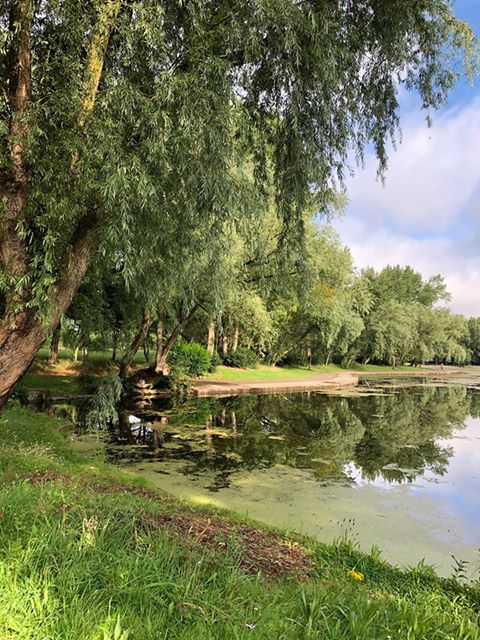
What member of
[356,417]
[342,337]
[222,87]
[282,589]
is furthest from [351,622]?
[342,337]

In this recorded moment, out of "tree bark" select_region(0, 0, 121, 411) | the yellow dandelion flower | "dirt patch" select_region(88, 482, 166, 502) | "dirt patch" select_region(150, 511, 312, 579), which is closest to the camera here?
"dirt patch" select_region(150, 511, 312, 579)

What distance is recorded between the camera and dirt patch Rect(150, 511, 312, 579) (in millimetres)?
3443

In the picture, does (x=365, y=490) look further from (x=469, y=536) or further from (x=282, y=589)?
(x=282, y=589)

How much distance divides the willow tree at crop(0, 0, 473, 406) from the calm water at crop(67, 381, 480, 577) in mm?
4082

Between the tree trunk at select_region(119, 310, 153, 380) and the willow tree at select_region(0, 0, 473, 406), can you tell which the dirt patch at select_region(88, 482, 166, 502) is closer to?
the willow tree at select_region(0, 0, 473, 406)

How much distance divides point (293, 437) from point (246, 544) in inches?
358

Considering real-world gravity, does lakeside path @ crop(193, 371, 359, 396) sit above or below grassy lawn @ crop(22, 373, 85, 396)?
below

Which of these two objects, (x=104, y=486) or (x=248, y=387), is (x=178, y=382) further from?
(x=104, y=486)

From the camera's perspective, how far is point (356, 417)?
17.0 metres

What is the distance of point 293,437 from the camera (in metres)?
12.7

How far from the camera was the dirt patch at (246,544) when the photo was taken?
136 inches

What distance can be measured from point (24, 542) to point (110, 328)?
458 inches

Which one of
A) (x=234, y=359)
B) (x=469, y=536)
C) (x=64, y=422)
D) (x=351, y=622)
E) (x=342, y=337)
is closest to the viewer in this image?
(x=351, y=622)

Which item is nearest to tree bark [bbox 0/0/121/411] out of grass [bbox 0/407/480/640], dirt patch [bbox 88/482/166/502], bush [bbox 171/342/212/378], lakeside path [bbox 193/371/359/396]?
dirt patch [bbox 88/482/166/502]
